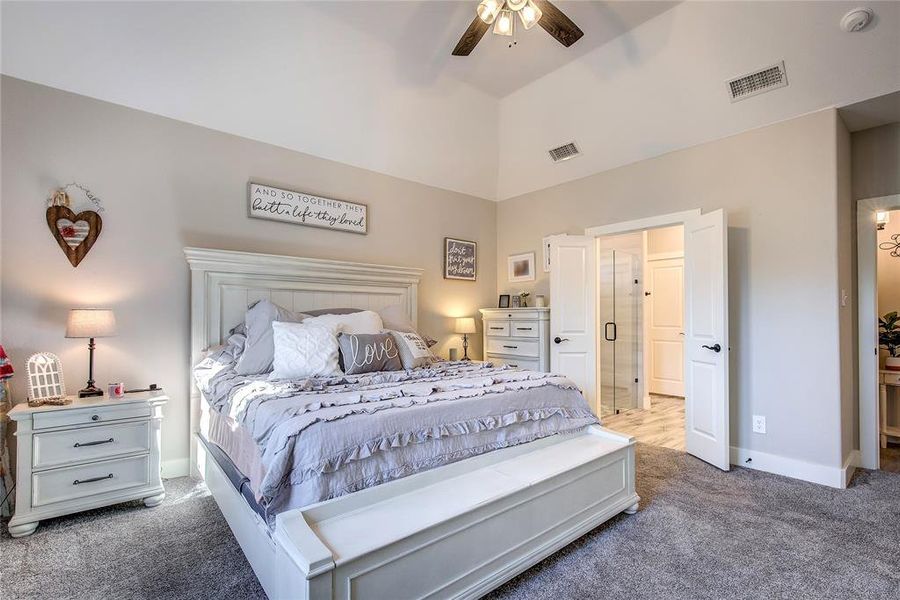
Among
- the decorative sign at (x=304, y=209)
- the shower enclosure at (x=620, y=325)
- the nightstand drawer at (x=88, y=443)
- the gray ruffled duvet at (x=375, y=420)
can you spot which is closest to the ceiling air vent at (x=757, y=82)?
the shower enclosure at (x=620, y=325)

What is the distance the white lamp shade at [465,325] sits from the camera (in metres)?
4.48

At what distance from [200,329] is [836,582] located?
379 centimetres

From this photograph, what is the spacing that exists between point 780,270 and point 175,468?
181 inches

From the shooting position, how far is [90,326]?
2.44 m

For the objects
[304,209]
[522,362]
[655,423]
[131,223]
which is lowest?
[655,423]

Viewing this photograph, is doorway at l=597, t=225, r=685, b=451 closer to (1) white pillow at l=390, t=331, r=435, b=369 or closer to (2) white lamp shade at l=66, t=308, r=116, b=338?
(1) white pillow at l=390, t=331, r=435, b=369

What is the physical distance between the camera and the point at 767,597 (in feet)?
5.54

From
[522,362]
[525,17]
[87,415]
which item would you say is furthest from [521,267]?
[87,415]

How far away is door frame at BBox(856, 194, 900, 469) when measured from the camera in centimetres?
317

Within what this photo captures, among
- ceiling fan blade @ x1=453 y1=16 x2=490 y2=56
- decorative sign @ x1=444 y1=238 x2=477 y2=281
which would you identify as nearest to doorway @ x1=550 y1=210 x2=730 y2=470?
decorative sign @ x1=444 y1=238 x2=477 y2=281

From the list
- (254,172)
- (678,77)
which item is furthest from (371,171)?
(678,77)

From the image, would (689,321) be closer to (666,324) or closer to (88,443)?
(666,324)

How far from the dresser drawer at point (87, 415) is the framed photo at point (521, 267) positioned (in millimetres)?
3675

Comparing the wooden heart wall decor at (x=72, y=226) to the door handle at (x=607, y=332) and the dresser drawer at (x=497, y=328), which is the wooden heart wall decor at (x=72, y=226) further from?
the door handle at (x=607, y=332)
